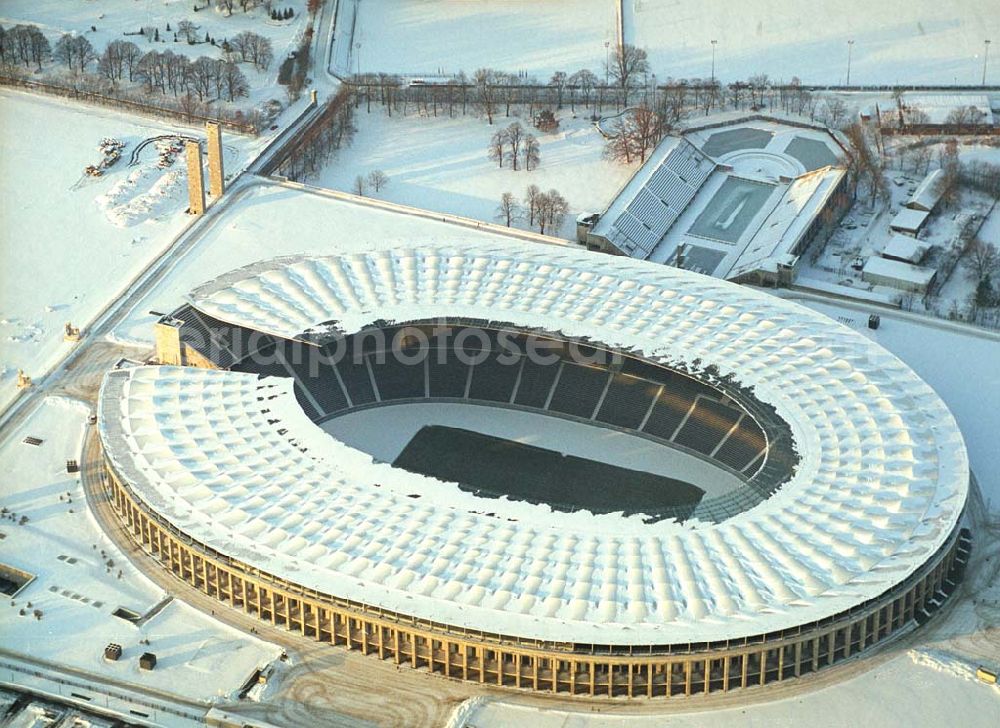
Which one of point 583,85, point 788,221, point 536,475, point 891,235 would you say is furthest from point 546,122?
point 536,475

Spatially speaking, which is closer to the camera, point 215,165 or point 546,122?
point 215,165

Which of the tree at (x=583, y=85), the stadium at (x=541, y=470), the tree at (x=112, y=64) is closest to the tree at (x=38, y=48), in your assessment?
the tree at (x=112, y=64)

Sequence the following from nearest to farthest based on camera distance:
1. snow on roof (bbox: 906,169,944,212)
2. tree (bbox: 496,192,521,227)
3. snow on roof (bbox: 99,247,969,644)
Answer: snow on roof (bbox: 99,247,969,644) → tree (bbox: 496,192,521,227) → snow on roof (bbox: 906,169,944,212)

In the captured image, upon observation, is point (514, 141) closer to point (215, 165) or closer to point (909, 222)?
point (215, 165)

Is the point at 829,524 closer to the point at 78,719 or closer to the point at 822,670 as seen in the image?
the point at 822,670

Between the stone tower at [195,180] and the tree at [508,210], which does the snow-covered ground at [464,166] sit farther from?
the stone tower at [195,180]

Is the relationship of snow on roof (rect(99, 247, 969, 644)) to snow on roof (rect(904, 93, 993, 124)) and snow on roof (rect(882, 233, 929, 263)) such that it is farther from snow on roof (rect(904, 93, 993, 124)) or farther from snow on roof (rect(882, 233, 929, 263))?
snow on roof (rect(904, 93, 993, 124))

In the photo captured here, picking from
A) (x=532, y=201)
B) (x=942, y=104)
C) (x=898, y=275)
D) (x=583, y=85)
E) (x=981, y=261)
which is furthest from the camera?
(x=583, y=85)

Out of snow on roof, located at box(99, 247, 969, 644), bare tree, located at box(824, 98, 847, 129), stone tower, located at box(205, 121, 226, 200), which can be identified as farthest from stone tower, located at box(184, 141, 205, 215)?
bare tree, located at box(824, 98, 847, 129)
